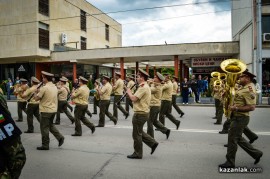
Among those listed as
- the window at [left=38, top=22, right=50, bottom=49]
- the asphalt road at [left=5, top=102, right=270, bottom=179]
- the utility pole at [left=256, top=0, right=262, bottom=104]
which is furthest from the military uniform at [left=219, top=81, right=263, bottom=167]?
the window at [left=38, top=22, right=50, bottom=49]

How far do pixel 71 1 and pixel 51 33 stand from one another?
5462 mm

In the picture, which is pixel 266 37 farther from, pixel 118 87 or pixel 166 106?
pixel 166 106

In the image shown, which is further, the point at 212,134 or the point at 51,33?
the point at 51,33

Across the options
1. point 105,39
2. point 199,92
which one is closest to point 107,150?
point 199,92

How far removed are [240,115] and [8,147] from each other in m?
4.22

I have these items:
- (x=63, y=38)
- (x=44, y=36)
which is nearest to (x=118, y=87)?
(x=44, y=36)

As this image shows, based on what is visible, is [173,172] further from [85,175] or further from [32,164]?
[32,164]

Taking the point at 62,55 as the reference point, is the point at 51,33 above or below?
above

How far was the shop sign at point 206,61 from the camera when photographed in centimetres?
2452

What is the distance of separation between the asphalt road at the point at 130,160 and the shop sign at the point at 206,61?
1587 centimetres

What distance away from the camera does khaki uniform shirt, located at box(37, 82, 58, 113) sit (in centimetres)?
697

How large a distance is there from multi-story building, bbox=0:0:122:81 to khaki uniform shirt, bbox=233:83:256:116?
68.3ft

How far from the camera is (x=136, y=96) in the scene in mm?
5973

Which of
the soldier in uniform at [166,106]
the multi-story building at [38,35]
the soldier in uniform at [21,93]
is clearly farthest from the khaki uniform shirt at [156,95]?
the multi-story building at [38,35]
